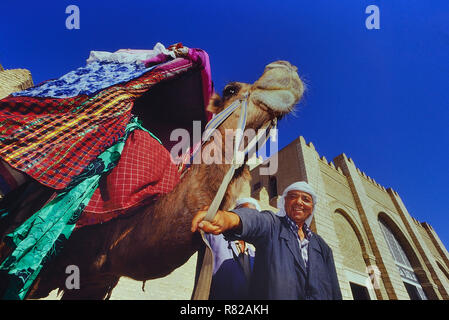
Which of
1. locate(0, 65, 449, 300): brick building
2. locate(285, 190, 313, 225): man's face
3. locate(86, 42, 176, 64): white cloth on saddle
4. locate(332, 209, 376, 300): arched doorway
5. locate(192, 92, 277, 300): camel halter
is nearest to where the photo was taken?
locate(192, 92, 277, 300): camel halter

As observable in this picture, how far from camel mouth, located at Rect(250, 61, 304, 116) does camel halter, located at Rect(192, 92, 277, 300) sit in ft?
0.40

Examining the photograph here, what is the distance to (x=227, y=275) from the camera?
6.65ft

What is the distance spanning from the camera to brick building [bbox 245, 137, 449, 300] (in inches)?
346

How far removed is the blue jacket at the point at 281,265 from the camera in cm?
145

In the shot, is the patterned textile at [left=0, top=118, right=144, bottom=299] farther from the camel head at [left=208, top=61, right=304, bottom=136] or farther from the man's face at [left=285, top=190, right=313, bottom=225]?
the man's face at [left=285, top=190, right=313, bottom=225]

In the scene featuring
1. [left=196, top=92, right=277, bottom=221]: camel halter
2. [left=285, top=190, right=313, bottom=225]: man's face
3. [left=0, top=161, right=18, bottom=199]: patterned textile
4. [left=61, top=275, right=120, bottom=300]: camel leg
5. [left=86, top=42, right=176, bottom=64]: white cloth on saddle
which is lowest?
[left=61, top=275, right=120, bottom=300]: camel leg

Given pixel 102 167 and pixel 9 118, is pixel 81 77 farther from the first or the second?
pixel 102 167

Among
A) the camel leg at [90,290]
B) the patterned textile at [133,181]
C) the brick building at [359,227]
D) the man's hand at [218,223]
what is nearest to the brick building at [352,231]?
the brick building at [359,227]

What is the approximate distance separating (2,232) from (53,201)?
1.98ft

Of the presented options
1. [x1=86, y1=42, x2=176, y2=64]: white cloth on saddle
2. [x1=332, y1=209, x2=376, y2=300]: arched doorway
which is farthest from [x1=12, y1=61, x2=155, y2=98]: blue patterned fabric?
[x1=332, y1=209, x2=376, y2=300]: arched doorway

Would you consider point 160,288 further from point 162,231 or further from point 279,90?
point 279,90

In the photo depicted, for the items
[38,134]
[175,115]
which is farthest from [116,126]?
[175,115]

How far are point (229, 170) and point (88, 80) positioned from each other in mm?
1959

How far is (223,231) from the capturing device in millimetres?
1478
